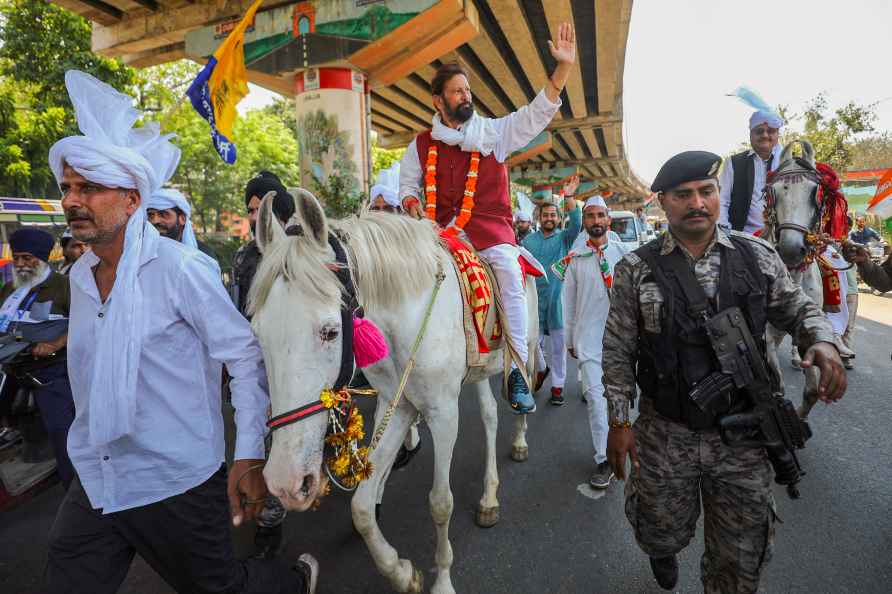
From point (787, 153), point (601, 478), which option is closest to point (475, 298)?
point (601, 478)

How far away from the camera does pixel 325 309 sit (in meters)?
1.55

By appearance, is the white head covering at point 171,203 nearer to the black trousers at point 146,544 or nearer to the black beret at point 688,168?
the black trousers at point 146,544

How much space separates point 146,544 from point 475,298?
1.88 metres

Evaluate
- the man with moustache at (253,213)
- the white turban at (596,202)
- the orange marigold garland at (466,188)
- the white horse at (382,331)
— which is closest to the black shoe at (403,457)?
the white horse at (382,331)

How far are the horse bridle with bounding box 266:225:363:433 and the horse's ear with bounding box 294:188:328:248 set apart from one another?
0.29 ft

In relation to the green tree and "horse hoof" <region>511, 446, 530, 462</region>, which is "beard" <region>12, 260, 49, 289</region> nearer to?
"horse hoof" <region>511, 446, 530, 462</region>

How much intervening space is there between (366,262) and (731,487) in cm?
196

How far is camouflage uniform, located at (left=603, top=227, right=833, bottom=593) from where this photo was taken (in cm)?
197

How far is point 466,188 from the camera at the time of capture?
297 cm

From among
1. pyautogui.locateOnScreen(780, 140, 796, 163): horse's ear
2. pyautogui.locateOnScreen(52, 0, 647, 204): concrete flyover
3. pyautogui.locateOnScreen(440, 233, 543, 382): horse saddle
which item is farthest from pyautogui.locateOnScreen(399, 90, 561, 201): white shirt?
pyautogui.locateOnScreen(52, 0, 647, 204): concrete flyover

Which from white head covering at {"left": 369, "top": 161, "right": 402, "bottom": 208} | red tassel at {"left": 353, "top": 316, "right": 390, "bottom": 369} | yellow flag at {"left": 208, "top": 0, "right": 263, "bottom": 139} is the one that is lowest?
red tassel at {"left": 353, "top": 316, "right": 390, "bottom": 369}

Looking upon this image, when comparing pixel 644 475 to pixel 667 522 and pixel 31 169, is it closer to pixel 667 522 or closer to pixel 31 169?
pixel 667 522

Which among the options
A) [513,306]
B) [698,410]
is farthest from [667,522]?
[513,306]

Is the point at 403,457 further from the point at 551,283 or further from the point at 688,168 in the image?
the point at 688,168
